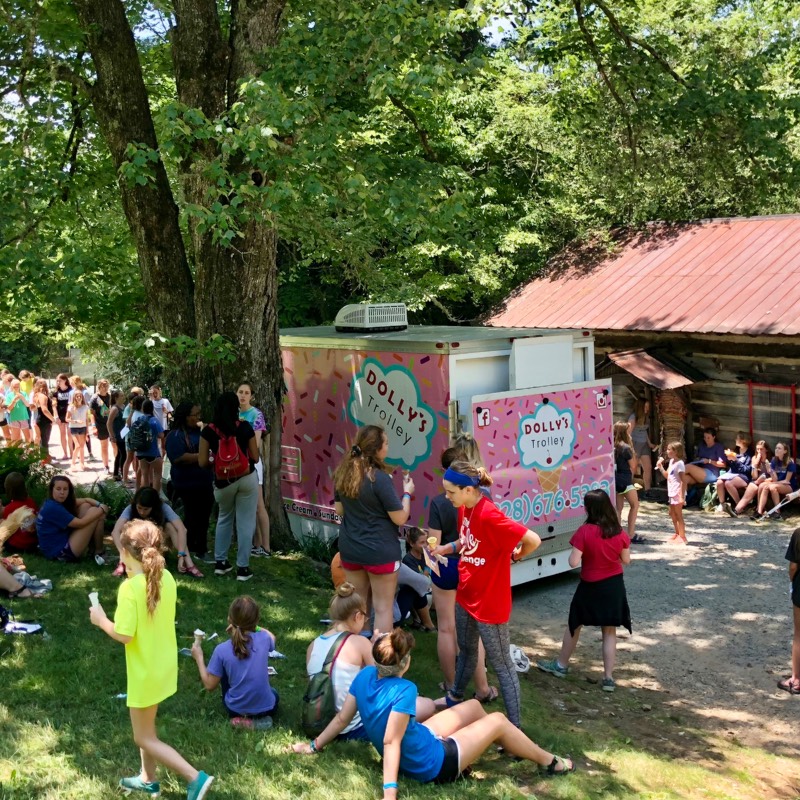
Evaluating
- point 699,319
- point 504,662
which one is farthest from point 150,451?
point 699,319

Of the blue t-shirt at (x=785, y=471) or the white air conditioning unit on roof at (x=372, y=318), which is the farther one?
the blue t-shirt at (x=785, y=471)

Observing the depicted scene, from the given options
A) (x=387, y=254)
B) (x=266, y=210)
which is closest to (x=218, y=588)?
(x=266, y=210)

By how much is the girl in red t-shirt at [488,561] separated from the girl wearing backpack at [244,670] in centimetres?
140

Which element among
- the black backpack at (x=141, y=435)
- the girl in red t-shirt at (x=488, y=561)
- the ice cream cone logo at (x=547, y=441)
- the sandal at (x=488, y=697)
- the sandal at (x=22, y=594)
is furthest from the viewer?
the black backpack at (x=141, y=435)

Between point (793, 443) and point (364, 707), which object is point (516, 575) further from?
point (793, 443)

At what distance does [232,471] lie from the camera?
9.22 metres

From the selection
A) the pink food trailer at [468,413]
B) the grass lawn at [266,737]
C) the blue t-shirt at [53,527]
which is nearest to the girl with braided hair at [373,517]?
the grass lawn at [266,737]

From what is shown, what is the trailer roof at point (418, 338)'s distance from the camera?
1005cm

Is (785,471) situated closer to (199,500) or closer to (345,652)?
(199,500)

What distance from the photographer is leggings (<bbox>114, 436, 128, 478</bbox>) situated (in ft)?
51.4

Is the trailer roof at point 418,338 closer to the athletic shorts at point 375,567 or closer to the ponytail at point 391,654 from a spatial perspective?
the athletic shorts at point 375,567

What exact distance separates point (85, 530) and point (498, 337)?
4.55 m

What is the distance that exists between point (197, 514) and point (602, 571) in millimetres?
4261

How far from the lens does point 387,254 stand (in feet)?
64.1
